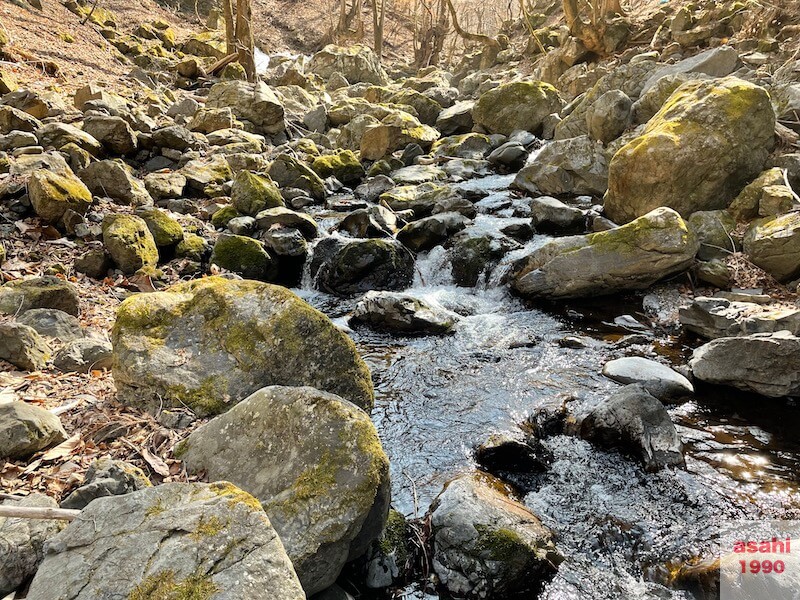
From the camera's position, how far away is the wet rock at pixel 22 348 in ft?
13.1

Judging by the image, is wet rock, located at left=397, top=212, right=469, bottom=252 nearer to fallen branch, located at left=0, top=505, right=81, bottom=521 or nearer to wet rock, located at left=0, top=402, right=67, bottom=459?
wet rock, located at left=0, top=402, right=67, bottom=459

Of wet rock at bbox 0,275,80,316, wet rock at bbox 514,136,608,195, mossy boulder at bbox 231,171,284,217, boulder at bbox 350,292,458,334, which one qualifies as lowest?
boulder at bbox 350,292,458,334

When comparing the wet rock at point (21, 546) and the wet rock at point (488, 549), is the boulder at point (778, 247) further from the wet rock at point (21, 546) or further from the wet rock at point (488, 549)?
the wet rock at point (21, 546)

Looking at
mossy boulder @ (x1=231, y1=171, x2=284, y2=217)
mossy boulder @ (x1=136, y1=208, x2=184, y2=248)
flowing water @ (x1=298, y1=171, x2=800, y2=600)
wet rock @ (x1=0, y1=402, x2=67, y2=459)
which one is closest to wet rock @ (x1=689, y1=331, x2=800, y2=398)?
flowing water @ (x1=298, y1=171, x2=800, y2=600)

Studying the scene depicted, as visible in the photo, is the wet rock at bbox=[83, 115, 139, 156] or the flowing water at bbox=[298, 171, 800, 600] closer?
the flowing water at bbox=[298, 171, 800, 600]

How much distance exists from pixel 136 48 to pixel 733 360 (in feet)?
73.5

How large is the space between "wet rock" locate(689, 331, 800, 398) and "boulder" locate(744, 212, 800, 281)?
1742mm

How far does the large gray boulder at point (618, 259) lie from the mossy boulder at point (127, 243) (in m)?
5.44

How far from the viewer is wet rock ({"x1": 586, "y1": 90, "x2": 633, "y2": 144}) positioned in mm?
11180

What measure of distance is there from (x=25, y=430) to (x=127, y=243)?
14.9 ft

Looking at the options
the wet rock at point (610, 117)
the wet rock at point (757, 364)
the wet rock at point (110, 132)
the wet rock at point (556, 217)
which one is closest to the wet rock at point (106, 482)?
the wet rock at point (757, 364)

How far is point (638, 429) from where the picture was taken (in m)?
4.21

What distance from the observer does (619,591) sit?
10.4 feet

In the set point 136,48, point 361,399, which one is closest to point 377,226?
point 361,399
